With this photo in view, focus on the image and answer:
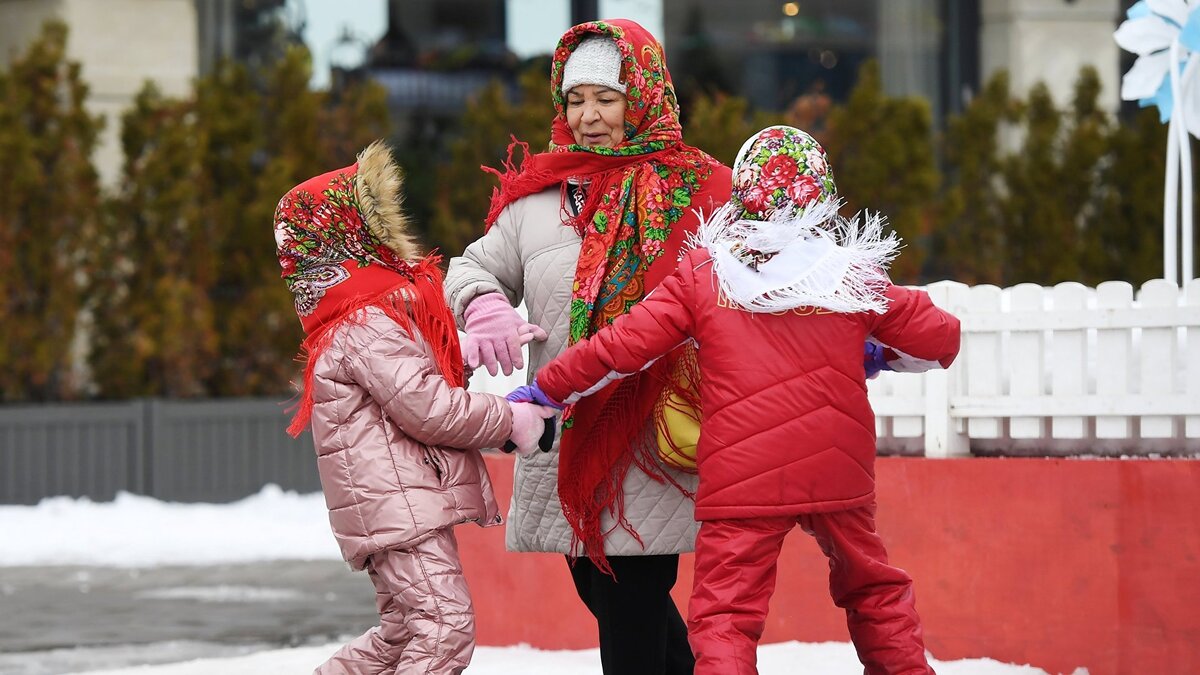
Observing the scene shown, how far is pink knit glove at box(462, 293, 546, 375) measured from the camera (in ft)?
13.6

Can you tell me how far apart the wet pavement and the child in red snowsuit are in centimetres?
359

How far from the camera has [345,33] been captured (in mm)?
13672

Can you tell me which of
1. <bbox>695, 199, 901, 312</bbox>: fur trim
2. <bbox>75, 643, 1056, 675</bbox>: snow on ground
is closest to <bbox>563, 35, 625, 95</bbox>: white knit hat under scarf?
<bbox>695, 199, 901, 312</bbox>: fur trim

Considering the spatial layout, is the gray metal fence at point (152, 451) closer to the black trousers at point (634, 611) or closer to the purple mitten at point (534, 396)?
the purple mitten at point (534, 396)

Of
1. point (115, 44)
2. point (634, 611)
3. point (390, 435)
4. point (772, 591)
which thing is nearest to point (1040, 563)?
point (772, 591)

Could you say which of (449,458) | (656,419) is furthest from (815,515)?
(449,458)

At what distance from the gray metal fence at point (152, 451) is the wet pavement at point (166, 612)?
181 centimetres

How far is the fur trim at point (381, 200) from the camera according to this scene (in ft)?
14.2

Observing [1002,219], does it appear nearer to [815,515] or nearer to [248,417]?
[248,417]

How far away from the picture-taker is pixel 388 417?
425 cm

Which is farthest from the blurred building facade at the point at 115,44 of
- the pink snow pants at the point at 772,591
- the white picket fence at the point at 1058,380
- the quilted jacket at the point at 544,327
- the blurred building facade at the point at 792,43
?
the pink snow pants at the point at 772,591

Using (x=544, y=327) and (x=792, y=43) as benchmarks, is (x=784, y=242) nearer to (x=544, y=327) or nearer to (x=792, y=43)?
(x=544, y=327)

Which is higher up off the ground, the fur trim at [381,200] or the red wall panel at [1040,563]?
the fur trim at [381,200]

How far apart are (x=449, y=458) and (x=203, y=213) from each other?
26.8ft
